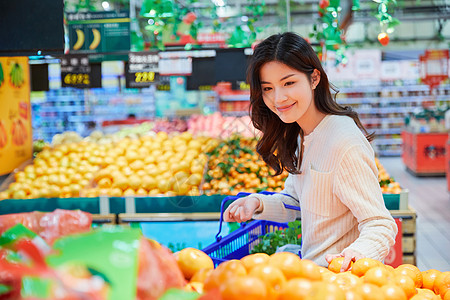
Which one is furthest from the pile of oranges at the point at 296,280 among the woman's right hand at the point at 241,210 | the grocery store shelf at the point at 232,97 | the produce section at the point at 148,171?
the grocery store shelf at the point at 232,97

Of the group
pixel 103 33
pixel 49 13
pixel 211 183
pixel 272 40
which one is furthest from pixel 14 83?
pixel 272 40

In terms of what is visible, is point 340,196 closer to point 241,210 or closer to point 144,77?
point 241,210

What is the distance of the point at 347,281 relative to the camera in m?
1.35

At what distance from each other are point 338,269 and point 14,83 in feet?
13.8

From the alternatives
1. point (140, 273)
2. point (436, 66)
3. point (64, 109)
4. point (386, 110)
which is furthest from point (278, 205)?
point (386, 110)

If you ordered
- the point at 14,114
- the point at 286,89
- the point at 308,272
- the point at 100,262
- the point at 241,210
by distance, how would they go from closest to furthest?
1. the point at 100,262
2. the point at 308,272
3. the point at 286,89
4. the point at 241,210
5. the point at 14,114

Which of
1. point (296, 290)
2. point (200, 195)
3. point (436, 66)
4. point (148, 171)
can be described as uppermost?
point (436, 66)

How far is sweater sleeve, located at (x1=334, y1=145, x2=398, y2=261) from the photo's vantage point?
5.56ft

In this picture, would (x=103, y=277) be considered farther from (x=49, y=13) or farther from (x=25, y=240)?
(x=49, y=13)

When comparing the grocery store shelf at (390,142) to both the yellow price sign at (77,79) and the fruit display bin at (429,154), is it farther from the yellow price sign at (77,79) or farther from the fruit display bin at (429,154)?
the yellow price sign at (77,79)

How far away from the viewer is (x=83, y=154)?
16.6 feet

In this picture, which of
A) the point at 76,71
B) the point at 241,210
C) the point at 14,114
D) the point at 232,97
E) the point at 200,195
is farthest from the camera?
the point at 232,97

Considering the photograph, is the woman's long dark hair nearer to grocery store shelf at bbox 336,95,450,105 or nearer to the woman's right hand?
the woman's right hand

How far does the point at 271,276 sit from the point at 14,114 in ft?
14.3
